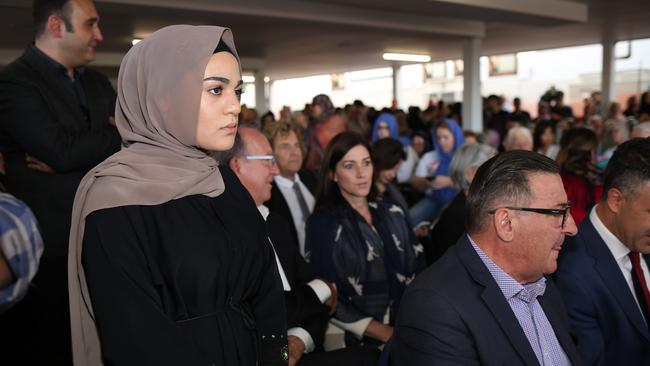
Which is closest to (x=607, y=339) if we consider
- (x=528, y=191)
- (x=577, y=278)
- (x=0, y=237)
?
(x=577, y=278)

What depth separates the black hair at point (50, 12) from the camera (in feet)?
6.69

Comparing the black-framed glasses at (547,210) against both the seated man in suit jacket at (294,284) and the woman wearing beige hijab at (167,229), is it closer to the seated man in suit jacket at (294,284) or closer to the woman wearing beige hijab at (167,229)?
the woman wearing beige hijab at (167,229)

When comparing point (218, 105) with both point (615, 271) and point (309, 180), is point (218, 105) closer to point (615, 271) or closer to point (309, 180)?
point (615, 271)

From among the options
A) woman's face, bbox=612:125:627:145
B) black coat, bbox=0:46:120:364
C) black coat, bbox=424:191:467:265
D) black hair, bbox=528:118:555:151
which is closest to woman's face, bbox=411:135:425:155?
black hair, bbox=528:118:555:151

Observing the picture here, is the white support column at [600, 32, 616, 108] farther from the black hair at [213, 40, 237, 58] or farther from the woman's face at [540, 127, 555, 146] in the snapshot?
the black hair at [213, 40, 237, 58]

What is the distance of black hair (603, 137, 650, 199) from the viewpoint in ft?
6.41

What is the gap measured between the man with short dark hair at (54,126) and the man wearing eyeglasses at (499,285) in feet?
4.27

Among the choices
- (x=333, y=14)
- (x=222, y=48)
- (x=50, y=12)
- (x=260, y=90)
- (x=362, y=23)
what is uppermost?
(x=333, y=14)

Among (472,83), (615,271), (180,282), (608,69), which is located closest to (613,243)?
(615,271)

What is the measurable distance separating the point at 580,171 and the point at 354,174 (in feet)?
5.69

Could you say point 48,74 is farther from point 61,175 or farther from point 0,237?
point 0,237

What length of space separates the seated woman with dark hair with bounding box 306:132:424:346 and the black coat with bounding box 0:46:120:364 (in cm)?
120

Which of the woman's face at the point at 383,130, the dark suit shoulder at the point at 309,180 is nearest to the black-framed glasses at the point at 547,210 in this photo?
the dark suit shoulder at the point at 309,180

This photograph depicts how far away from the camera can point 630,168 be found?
1.98 metres
